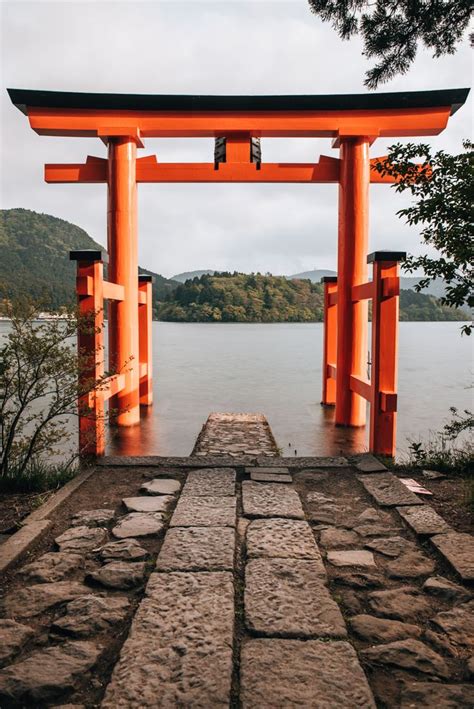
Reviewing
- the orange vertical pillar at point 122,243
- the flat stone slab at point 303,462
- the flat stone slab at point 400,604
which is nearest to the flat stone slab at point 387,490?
the flat stone slab at point 303,462

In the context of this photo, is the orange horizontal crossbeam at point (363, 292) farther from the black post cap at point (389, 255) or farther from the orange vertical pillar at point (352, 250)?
the black post cap at point (389, 255)

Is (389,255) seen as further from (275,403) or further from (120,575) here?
(275,403)

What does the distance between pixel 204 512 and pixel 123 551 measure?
615 mm

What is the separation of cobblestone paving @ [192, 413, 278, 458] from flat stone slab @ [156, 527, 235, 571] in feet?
6.06

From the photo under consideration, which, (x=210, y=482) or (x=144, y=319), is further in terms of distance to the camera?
(x=144, y=319)

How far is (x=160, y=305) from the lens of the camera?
58.5m

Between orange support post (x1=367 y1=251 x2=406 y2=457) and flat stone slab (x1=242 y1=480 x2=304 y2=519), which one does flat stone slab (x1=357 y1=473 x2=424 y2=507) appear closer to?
flat stone slab (x1=242 y1=480 x2=304 y2=519)

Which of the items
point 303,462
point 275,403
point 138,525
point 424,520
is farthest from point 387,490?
point 275,403

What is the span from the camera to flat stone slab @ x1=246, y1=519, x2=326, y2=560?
243 centimetres

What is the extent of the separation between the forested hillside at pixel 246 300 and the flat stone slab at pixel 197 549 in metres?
46.9

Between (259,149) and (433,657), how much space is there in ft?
19.2

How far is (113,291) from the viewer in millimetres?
5473

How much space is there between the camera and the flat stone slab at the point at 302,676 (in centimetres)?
146

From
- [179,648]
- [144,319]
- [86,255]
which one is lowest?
[179,648]
